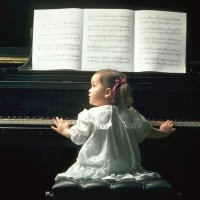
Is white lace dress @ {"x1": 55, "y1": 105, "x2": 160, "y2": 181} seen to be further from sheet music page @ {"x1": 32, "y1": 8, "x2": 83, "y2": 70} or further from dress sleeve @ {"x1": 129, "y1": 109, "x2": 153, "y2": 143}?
sheet music page @ {"x1": 32, "y1": 8, "x2": 83, "y2": 70}

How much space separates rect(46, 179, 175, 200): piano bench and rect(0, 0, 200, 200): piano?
0.27m

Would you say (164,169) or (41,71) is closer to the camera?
(41,71)

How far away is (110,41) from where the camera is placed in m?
2.96

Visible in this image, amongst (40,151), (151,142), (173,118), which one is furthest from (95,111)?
(40,151)

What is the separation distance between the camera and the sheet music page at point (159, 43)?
117 inches

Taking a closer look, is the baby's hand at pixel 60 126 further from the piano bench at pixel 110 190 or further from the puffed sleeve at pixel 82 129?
the piano bench at pixel 110 190

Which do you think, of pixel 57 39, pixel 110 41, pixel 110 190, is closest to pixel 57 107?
pixel 57 39

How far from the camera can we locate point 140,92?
118 inches

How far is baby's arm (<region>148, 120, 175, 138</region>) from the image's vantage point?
271cm

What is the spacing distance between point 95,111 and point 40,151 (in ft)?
2.85

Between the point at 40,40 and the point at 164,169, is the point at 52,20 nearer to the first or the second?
the point at 40,40

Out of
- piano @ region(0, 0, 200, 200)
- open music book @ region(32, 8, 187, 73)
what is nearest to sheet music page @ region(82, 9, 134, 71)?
open music book @ region(32, 8, 187, 73)

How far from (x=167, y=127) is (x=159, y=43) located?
58cm

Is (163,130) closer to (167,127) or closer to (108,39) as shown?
(167,127)
